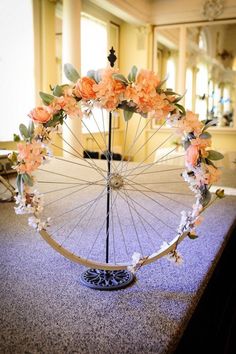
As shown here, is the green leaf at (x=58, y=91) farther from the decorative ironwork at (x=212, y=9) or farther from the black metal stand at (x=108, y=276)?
the decorative ironwork at (x=212, y=9)

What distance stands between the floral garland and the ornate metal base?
15cm

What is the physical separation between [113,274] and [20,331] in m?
0.26

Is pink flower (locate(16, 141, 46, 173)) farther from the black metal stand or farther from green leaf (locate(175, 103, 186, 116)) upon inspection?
green leaf (locate(175, 103, 186, 116))

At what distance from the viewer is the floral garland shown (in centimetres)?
65

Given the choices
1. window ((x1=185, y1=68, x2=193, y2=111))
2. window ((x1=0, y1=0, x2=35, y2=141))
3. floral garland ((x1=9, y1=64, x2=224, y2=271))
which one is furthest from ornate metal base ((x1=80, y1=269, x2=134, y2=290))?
window ((x1=185, y1=68, x2=193, y2=111))

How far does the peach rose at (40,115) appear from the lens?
673 millimetres

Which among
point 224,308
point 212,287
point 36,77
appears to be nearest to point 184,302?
point 212,287

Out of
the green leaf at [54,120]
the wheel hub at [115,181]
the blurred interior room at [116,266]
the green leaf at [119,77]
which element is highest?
the green leaf at [119,77]

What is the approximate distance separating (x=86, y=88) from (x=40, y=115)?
0.10 metres

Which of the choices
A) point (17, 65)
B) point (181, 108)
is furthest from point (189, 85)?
point (181, 108)

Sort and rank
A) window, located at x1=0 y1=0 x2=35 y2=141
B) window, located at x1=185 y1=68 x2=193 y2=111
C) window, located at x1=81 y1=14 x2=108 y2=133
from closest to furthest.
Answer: window, located at x1=0 y1=0 x2=35 y2=141 → window, located at x1=81 y1=14 x2=108 y2=133 → window, located at x1=185 y1=68 x2=193 y2=111

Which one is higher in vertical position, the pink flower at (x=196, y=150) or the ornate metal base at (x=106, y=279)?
the pink flower at (x=196, y=150)

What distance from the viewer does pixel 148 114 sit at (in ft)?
2.25

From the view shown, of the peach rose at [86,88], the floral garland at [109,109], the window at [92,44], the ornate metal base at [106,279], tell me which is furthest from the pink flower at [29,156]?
the window at [92,44]
